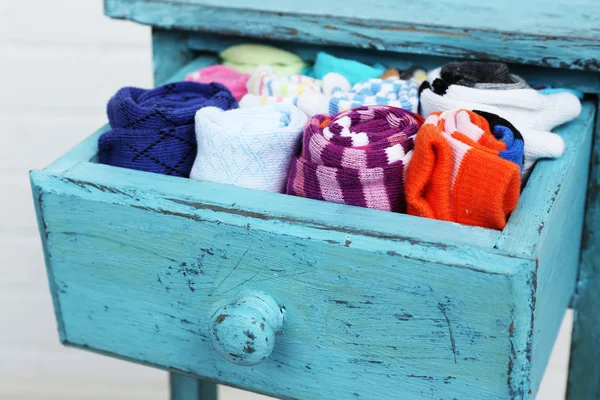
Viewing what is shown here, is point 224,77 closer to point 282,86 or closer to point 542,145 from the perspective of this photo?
point 282,86

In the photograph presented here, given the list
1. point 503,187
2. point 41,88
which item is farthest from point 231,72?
point 41,88

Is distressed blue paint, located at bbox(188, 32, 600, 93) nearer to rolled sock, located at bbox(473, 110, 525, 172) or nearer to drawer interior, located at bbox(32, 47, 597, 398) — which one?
drawer interior, located at bbox(32, 47, 597, 398)

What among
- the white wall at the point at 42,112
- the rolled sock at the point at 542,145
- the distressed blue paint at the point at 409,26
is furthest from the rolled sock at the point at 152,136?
the white wall at the point at 42,112

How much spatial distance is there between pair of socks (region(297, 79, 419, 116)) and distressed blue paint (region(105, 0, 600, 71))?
0.17ft

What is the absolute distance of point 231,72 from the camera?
0.73 meters

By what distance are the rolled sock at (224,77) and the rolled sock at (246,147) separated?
11 cm

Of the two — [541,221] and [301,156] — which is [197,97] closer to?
[301,156]

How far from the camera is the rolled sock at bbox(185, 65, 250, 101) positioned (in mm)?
712

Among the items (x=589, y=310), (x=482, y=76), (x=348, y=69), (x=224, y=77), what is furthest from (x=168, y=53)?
(x=589, y=310)

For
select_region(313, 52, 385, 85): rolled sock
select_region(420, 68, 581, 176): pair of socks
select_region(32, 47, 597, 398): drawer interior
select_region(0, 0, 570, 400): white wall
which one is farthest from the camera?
select_region(0, 0, 570, 400): white wall

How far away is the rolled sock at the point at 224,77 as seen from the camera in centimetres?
71

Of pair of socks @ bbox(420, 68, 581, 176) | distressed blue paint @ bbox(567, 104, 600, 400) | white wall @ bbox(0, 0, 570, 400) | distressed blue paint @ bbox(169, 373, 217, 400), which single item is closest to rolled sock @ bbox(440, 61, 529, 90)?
pair of socks @ bbox(420, 68, 581, 176)

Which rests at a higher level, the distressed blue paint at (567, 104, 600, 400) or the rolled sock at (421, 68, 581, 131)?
the rolled sock at (421, 68, 581, 131)

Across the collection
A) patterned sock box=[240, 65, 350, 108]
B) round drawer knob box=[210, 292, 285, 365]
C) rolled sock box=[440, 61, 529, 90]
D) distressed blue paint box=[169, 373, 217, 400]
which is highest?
rolled sock box=[440, 61, 529, 90]
